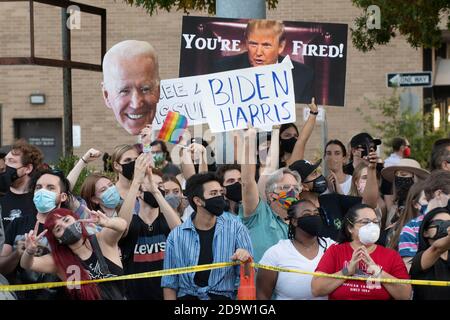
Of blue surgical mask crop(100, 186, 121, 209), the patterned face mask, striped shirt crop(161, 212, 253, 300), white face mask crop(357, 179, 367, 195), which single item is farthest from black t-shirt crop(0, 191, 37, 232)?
white face mask crop(357, 179, 367, 195)

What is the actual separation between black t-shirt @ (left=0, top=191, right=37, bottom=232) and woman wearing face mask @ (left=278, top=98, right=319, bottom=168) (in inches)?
91.7

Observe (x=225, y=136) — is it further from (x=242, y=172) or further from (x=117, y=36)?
(x=117, y=36)

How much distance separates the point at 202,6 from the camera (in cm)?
1297

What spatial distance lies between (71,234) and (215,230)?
3.57ft

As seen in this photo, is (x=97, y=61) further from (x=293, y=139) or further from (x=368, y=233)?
(x=368, y=233)

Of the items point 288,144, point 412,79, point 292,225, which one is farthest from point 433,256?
point 412,79

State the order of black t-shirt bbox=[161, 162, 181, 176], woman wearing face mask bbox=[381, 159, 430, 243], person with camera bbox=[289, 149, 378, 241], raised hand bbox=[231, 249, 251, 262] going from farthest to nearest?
black t-shirt bbox=[161, 162, 181, 176]
woman wearing face mask bbox=[381, 159, 430, 243]
person with camera bbox=[289, 149, 378, 241]
raised hand bbox=[231, 249, 251, 262]

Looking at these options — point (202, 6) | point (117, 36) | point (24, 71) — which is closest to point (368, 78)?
point (117, 36)

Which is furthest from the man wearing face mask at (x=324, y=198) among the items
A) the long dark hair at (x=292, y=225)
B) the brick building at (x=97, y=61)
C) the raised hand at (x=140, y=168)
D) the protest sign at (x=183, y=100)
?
the brick building at (x=97, y=61)

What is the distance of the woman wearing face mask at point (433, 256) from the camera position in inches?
247

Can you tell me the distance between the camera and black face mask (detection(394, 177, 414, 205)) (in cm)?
889

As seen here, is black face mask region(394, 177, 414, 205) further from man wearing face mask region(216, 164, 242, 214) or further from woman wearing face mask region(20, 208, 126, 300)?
woman wearing face mask region(20, 208, 126, 300)

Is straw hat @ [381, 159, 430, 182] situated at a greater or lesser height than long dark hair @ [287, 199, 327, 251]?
greater

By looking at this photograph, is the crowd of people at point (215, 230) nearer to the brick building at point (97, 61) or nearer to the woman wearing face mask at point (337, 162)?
the woman wearing face mask at point (337, 162)
